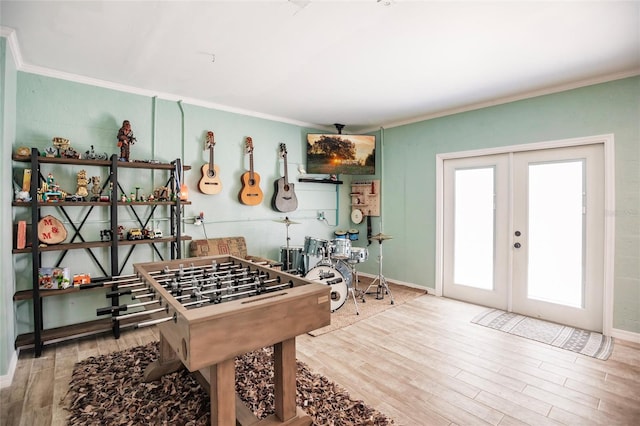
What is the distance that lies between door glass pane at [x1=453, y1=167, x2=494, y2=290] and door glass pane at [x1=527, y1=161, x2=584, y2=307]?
457mm

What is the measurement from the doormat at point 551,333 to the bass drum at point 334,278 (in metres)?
1.47

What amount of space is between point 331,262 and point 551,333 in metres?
2.39

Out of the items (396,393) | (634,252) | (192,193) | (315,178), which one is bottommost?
(396,393)

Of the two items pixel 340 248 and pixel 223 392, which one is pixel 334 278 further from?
pixel 223 392

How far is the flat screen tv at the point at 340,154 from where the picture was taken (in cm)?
480

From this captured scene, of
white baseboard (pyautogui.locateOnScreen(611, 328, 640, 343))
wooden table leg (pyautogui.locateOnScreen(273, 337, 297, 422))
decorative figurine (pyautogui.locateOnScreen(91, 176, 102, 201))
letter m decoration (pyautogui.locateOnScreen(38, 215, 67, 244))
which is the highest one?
decorative figurine (pyautogui.locateOnScreen(91, 176, 102, 201))

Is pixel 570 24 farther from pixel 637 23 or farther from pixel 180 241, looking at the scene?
pixel 180 241

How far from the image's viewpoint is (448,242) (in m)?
4.38

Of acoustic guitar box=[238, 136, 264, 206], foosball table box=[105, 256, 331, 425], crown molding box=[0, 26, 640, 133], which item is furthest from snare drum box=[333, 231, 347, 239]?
foosball table box=[105, 256, 331, 425]

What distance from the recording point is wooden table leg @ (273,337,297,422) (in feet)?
5.84

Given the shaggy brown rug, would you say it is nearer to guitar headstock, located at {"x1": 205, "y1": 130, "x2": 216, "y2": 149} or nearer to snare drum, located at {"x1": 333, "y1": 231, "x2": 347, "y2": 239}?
guitar headstock, located at {"x1": 205, "y1": 130, "x2": 216, "y2": 149}

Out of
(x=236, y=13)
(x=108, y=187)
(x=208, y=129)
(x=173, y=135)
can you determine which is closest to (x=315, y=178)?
(x=208, y=129)

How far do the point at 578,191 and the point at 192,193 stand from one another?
4.31 meters

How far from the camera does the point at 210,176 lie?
389 centimetres
